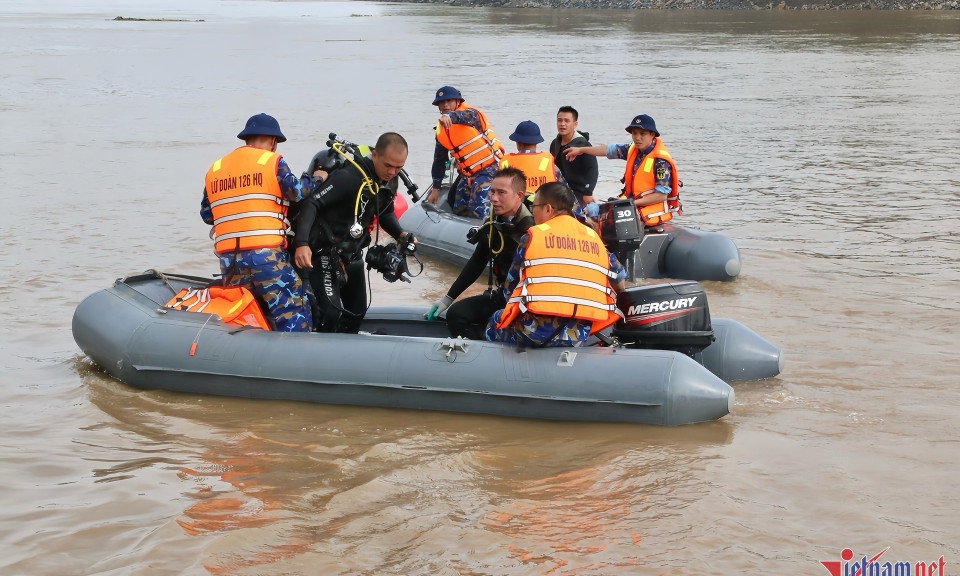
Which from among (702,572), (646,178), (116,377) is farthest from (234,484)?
(646,178)

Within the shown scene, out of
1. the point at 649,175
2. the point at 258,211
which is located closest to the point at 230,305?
the point at 258,211

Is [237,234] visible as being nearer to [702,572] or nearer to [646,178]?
[702,572]

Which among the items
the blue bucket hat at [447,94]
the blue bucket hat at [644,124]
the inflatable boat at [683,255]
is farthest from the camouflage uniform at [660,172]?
the blue bucket hat at [447,94]

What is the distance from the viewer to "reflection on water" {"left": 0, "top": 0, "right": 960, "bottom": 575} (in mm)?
4137

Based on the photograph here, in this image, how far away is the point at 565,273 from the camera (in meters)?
5.20

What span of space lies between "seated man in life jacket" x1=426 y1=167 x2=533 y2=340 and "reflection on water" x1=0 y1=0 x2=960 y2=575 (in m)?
0.67

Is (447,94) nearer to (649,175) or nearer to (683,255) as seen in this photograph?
(649,175)

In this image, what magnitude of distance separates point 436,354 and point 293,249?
1.19 metres

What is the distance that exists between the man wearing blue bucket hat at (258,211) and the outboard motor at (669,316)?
195 centimetres

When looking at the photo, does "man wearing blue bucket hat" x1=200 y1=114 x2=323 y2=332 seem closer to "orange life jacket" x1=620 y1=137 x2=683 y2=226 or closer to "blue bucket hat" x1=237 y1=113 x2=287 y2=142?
"blue bucket hat" x1=237 y1=113 x2=287 y2=142

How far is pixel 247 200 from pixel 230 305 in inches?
27.2

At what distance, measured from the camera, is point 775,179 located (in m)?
12.8

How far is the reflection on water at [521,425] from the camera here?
13.6 feet

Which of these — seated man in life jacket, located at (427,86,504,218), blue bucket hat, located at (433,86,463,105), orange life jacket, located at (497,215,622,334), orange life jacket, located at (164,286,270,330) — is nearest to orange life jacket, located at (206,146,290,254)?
orange life jacket, located at (164,286,270,330)
